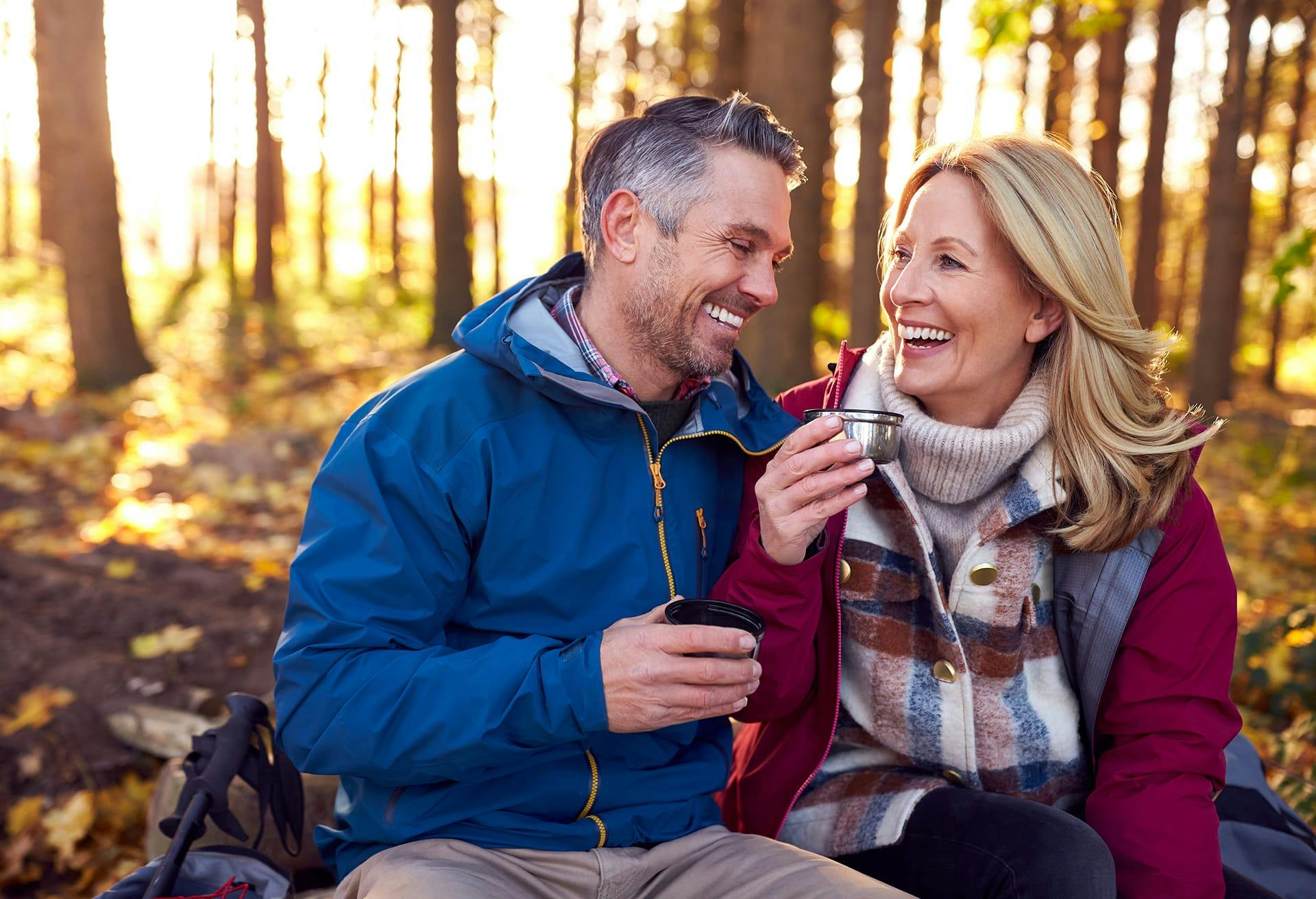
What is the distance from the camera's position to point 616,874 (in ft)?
7.80

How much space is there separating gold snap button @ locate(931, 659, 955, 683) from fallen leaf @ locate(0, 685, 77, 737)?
3.48m

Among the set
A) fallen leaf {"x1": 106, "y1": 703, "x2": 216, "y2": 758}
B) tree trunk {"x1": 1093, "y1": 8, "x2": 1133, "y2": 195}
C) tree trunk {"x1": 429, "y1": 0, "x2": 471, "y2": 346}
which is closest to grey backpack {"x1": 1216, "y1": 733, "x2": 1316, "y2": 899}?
fallen leaf {"x1": 106, "y1": 703, "x2": 216, "y2": 758}

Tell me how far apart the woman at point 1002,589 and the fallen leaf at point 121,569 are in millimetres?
4045

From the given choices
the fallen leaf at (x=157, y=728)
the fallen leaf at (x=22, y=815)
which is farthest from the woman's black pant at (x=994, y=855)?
the fallen leaf at (x=22, y=815)

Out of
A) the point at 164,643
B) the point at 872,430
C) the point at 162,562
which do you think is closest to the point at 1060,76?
the point at 162,562

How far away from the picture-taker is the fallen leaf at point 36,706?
390cm

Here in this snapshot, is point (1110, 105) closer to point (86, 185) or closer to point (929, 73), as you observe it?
point (929, 73)

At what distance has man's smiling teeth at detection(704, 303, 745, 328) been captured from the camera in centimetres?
277

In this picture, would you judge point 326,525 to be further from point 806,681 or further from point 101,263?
point 101,263

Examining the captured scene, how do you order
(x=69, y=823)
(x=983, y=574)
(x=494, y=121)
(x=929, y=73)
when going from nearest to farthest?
1. (x=983, y=574)
2. (x=69, y=823)
3. (x=929, y=73)
4. (x=494, y=121)

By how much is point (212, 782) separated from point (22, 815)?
1661mm

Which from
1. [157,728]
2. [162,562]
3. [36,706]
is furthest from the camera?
[162,562]

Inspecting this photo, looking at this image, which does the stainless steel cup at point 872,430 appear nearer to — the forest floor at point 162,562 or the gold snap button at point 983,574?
the gold snap button at point 983,574

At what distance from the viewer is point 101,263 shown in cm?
1005
